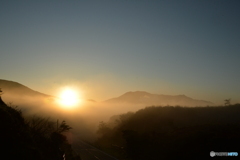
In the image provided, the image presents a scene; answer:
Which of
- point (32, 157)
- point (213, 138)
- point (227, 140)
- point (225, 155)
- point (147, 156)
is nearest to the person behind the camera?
point (32, 157)

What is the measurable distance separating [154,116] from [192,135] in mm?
32601

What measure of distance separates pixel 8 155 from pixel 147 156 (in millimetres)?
20223

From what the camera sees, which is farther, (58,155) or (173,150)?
(173,150)

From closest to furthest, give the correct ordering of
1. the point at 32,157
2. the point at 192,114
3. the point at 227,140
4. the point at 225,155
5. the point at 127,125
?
the point at 32,157 → the point at 225,155 → the point at 227,140 → the point at 192,114 → the point at 127,125

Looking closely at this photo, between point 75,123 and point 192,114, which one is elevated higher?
point 192,114

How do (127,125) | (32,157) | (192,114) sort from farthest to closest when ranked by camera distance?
(127,125) → (192,114) → (32,157)

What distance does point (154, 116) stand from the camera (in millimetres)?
57562

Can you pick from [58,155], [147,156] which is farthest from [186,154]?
[58,155]

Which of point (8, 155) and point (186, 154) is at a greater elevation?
point (8, 155)

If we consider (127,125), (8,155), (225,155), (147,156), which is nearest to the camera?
(8,155)

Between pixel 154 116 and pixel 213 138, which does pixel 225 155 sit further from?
pixel 154 116

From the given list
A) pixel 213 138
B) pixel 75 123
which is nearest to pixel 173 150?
pixel 213 138

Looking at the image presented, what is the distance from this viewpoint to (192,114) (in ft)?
172

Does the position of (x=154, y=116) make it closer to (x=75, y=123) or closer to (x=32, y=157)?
(x=32, y=157)
